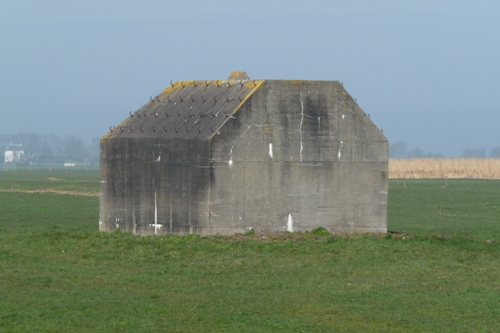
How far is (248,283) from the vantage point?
19656 millimetres

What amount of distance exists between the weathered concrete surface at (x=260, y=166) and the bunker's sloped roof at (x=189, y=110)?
0.05 meters

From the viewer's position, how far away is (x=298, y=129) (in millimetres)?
26516

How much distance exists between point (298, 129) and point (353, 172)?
1680 millimetres

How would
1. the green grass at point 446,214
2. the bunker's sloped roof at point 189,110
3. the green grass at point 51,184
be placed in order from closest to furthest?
1. the bunker's sloped roof at point 189,110
2. the green grass at point 446,214
3. the green grass at point 51,184

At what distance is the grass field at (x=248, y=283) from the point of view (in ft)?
50.9

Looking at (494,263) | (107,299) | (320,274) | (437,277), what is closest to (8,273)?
(107,299)

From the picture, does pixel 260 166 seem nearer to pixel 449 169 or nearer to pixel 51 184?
pixel 51 184

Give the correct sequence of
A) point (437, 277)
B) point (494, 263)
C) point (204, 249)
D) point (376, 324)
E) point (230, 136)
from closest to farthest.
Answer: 1. point (376, 324)
2. point (437, 277)
3. point (494, 263)
4. point (204, 249)
5. point (230, 136)

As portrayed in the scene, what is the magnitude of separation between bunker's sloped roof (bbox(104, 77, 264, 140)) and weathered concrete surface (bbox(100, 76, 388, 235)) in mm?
45

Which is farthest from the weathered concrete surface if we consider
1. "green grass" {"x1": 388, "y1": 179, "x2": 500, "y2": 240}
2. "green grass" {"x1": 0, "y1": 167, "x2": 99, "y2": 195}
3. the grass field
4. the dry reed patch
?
the dry reed patch

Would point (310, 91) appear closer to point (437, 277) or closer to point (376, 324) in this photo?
point (437, 277)

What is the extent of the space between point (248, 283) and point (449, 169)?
323 ft

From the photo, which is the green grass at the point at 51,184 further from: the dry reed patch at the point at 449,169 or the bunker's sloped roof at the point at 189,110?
the bunker's sloped roof at the point at 189,110

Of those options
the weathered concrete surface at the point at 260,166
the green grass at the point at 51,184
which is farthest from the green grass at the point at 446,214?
the green grass at the point at 51,184
